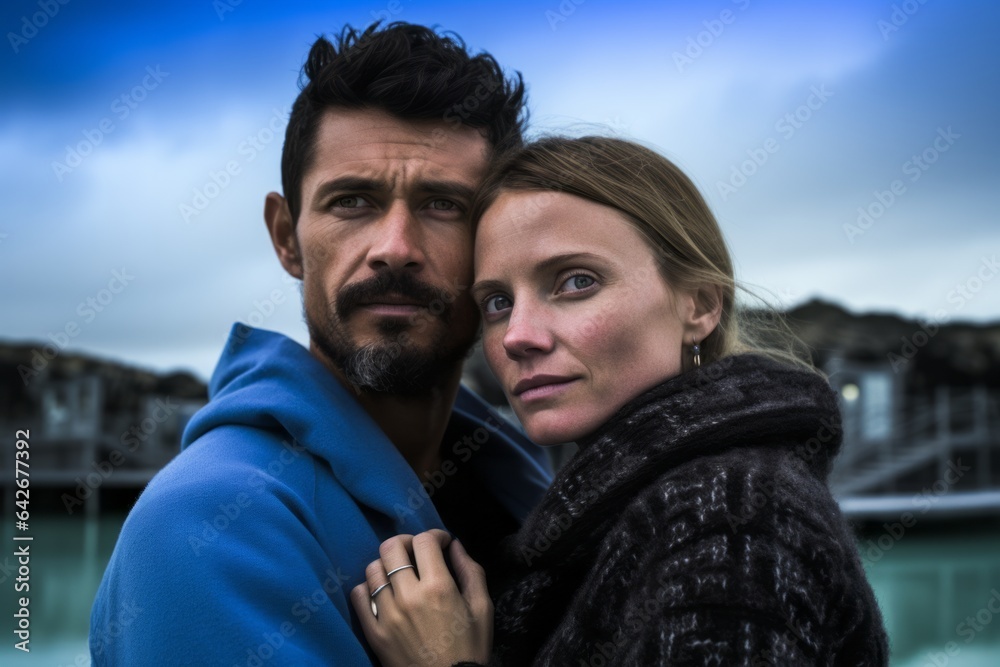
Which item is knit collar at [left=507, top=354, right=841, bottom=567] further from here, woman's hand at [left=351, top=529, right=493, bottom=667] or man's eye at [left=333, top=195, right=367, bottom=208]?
man's eye at [left=333, top=195, right=367, bottom=208]

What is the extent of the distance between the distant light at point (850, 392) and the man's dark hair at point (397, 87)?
20.0 m

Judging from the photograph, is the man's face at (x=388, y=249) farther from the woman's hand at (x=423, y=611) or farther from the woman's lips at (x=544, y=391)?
the woman's hand at (x=423, y=611)

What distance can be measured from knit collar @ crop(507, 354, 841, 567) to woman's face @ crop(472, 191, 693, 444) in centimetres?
8

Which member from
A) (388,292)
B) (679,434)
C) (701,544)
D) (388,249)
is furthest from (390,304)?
(701,544)

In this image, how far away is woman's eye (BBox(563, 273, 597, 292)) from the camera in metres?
1.94

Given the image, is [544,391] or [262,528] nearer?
[262,528]

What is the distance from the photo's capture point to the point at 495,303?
7.07 ft

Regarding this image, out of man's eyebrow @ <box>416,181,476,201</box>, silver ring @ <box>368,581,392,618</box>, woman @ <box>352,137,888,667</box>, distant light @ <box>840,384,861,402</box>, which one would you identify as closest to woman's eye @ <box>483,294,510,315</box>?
woman @ <box>352,137,888,667</box>

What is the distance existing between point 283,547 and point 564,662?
58 cm

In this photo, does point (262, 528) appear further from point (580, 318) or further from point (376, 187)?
point (376, 187)

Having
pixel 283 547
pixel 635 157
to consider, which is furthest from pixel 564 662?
pixel 635 157

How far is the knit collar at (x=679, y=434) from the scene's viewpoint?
5.43ft

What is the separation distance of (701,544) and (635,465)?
26cm

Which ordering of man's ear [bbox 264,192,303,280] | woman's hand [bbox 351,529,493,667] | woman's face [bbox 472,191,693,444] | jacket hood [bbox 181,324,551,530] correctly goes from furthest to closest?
1. man's ear [bbox 264,192,303,280]
2. jacket hood [bbox 181,324,551,530]
3. woman's face [bbox 472,191,693,444]
4. woman's hand [bbox 351,529,493,667]
